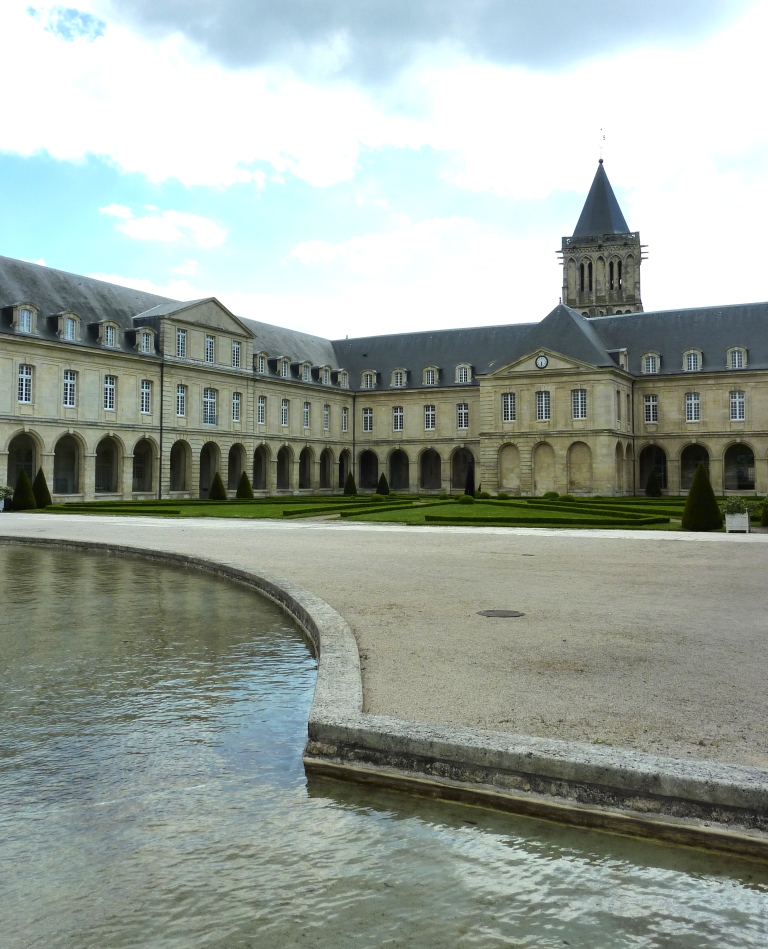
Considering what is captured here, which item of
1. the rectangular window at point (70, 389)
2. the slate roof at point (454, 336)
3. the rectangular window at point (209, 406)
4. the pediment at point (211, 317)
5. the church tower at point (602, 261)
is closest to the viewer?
the rectangular window at point (70, 389)

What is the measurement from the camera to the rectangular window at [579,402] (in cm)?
4753

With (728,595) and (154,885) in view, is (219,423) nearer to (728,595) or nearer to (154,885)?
(728,595)

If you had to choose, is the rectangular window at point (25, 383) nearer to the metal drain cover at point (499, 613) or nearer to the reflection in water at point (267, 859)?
the metal drain cover at point (499, 613)

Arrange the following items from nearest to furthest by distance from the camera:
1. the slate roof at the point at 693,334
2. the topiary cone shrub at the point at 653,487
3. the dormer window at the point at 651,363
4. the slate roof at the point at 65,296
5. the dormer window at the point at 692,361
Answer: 1. the slate roof at the point at 65,296
2. the topiary cone shrub at the point at 653,487
3. the slate roof at the point at 693,334
4. the dormer window at the point at 692,361
5. the dormer window at the point at 651,363

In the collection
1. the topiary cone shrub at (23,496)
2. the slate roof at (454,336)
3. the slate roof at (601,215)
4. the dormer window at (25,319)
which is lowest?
the topiary cone shrub at (23,496)

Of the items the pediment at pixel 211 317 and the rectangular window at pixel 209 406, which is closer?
the pediment at pixel 211 317

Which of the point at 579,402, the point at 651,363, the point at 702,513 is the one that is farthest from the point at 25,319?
the point at 651,363

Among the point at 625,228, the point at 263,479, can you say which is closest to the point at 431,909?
the point at 263,479

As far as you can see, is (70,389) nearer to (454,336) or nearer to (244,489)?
(244,489)

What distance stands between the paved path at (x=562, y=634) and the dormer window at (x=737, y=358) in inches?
1379

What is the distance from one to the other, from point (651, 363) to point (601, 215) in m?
25.4

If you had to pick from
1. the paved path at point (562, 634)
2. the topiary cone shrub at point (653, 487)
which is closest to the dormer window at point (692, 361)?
the topiary cone shrub at point (653, 487)

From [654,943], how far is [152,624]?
635cm

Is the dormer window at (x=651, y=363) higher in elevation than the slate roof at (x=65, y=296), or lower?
lower
